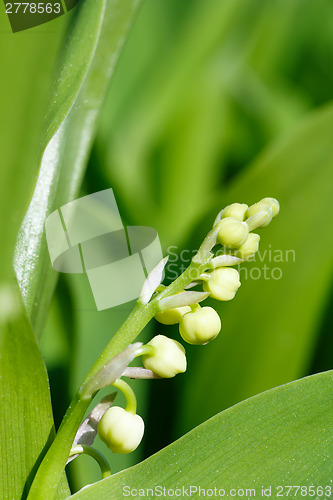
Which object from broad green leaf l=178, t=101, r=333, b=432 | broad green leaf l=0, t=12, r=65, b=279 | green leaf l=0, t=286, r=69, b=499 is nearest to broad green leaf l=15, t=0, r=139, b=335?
broad green leaf l=0, t=12, r=65, b=279

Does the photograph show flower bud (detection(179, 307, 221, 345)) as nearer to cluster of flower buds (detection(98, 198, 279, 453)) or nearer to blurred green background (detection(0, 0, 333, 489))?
cluster of flower buds (detection(98, 198, 279, 453))

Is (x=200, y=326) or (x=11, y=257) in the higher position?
(x=11, y=257)

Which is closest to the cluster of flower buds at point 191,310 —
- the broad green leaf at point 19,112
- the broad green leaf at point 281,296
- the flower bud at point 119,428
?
the flower bud at point 119,428

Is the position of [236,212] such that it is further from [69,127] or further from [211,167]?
[211,167]

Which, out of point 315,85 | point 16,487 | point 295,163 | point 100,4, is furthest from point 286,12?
point 16,487

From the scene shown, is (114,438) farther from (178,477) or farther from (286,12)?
(286,12)

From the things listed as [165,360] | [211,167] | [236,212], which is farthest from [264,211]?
[211,167]
